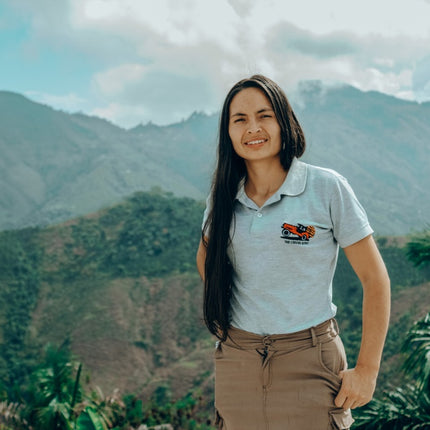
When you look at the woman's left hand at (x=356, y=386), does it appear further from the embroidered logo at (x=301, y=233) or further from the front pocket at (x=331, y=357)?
the embroidered logo at (x=301, y=233)

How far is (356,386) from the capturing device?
1489mm

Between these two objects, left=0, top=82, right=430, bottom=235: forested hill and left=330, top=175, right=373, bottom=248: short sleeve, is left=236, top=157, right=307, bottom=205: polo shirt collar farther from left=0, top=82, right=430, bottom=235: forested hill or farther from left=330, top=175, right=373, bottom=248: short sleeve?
left=0, top=82, right=430, bottom=235: forested hill

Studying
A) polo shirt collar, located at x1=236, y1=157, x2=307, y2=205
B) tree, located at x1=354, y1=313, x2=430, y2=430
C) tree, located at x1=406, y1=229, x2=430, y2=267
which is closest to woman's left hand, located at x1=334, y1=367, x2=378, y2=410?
polo shirt collar, located at x1=236, y1=157, x2=307, y2=205

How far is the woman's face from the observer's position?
1611 mm

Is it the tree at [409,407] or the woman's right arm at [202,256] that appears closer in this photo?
the woman's right arm at [202,256]

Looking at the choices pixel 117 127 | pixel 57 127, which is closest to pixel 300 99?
pixel 117 127

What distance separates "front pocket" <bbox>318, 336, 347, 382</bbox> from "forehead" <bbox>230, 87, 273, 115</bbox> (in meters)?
0.87

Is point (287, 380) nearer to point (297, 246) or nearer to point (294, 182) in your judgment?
point (297, 246)

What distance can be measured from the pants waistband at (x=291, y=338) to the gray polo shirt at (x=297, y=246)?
0.02 metres

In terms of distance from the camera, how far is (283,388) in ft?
5.08

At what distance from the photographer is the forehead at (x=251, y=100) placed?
5.27 feet

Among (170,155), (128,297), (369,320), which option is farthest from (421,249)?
(170,155)

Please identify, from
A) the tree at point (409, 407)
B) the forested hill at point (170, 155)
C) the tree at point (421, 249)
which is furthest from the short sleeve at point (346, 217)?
the forested hill at point (170, 155)

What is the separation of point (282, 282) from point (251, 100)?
0.66m
